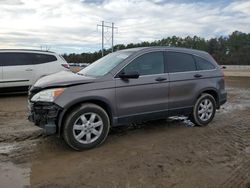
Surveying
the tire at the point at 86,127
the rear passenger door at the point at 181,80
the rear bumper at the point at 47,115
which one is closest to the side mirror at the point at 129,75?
the tire at the point at 86,127

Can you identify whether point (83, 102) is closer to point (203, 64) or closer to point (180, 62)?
point (180, 62)

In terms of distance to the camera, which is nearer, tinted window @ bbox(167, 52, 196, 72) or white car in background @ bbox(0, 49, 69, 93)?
tinted window @ bbox(167, 52, 196, 72)

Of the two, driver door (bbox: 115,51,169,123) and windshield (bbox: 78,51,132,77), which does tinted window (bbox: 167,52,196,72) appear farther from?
windshield (bbox: 78,51,132,77)

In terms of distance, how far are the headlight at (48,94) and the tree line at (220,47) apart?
275ft

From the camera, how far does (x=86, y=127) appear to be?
587 centimetres

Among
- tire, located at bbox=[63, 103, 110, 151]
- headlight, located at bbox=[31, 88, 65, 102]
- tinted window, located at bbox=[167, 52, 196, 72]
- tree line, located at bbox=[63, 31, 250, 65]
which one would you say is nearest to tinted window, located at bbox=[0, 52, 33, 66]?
tinted window, located at bbox=[167, 52, 196, 72]

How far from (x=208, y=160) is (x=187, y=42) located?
110 meters

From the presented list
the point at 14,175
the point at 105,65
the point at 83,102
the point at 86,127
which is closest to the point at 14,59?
the point at 105,65

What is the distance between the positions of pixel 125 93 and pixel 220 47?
10361 cm

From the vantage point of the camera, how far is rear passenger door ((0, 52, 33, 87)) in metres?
12.3

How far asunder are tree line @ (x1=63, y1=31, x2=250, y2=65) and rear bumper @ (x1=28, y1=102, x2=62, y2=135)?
83.8 metres

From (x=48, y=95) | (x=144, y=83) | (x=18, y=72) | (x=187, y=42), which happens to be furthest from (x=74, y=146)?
(x=187, y=42)

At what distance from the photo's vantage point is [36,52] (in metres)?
13.2

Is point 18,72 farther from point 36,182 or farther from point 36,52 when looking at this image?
point 36,182
